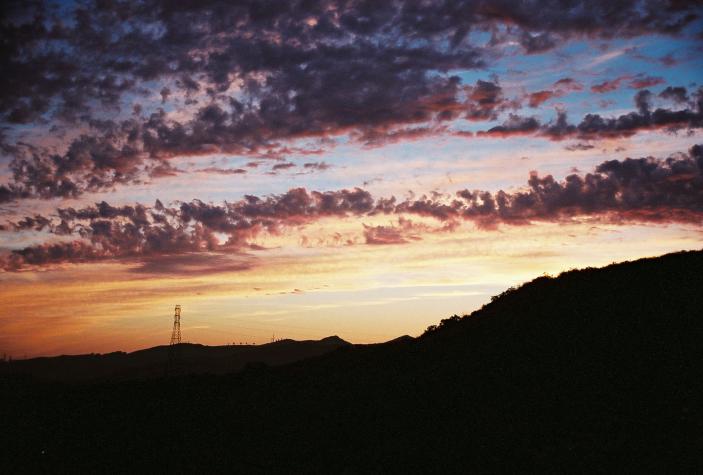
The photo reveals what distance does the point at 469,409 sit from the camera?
24.4 m

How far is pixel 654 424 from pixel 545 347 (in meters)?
10.3

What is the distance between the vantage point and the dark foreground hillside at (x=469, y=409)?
2019 cm

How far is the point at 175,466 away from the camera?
2244 cm

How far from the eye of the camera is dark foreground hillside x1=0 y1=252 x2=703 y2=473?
2019cm

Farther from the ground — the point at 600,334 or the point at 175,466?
the point at 600,334

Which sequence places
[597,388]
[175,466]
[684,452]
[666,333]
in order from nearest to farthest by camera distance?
[684,452]
[175,466]
[597,388]
[666,333]

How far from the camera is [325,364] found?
4491 centimetres

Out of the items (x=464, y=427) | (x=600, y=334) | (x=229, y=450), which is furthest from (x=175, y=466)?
(x=600, y=334)

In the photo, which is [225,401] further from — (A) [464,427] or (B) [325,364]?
(A) [464,427]

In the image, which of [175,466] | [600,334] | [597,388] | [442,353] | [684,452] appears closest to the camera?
[684,452]

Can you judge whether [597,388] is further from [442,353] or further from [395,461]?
[442,353]

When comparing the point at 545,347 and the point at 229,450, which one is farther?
the point at 545,347

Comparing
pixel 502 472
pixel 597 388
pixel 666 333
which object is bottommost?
pixel 502 472

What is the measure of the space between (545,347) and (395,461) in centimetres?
1382
